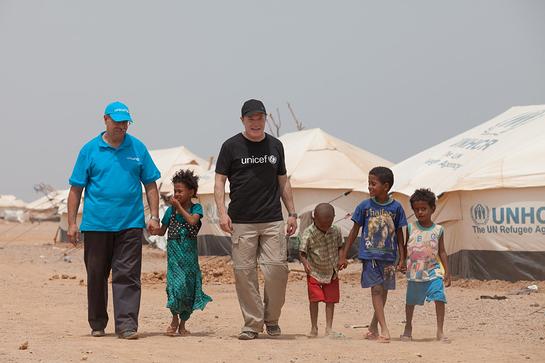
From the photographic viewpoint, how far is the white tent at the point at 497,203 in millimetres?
13828

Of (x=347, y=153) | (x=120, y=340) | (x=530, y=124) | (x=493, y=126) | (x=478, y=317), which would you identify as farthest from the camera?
(x=347, y=153)

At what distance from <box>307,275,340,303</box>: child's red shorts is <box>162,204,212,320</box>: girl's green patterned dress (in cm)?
83

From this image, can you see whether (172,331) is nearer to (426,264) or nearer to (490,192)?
(426,264)

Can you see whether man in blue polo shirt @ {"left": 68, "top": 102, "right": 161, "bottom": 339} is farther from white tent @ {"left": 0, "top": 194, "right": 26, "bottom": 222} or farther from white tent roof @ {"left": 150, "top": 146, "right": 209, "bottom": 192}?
white tent @ {"left": 0, "top": 194, "right": 26, "bottom": 222}

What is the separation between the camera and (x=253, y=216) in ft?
25.2

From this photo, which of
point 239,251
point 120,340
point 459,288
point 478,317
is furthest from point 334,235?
point 459,288

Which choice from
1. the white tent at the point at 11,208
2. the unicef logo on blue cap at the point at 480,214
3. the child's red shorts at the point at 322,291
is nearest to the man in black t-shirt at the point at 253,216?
the child's red shorts at the point at 322,291

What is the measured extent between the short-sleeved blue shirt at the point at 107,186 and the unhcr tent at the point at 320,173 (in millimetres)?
12126

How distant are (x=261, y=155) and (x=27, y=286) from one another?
701cm

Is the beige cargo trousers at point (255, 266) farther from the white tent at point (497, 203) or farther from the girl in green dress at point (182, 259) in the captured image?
the white tent at point (497, 203)

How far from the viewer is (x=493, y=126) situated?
17641 millimetres

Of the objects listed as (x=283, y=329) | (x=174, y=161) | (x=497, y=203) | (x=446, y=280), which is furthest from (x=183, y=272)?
(x=174, y=161)

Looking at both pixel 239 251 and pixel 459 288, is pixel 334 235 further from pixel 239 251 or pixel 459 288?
pixel 459 288

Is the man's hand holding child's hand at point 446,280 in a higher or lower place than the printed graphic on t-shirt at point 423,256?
lower
